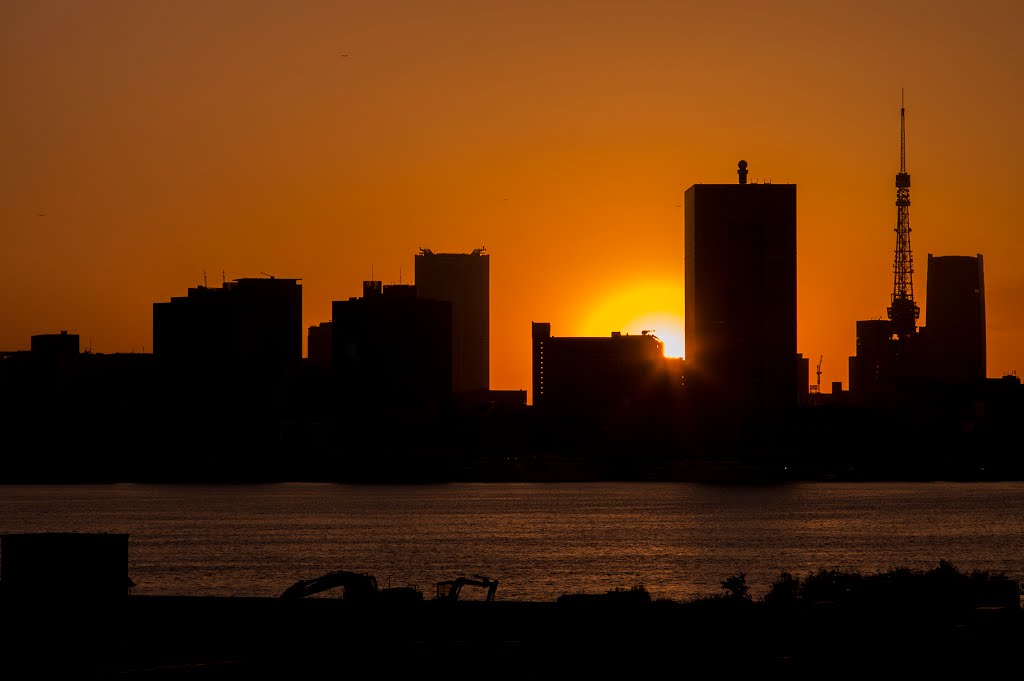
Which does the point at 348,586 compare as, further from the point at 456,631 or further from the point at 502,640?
the point at 456,631

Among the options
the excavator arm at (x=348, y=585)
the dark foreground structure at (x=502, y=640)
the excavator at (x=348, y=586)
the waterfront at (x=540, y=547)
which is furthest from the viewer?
the waterfront at (x=540, y=547)

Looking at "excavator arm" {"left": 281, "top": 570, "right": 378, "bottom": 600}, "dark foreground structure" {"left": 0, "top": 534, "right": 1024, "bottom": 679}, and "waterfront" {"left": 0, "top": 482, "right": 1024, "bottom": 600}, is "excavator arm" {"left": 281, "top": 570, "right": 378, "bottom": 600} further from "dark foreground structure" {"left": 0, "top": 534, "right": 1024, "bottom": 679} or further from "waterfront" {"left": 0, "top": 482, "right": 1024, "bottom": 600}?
"waterfront" {"left": 0, "top": 482, "right": 1024, "bottom": 600}

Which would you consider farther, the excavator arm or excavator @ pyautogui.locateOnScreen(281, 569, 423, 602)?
the excavator arm

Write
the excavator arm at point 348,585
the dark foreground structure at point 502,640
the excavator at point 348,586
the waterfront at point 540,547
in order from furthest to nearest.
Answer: the waterfront at point 540,547 < the excavator arm at point 348,585 < the excavator at point 348,586 < the dark foreground structure at point 502,640

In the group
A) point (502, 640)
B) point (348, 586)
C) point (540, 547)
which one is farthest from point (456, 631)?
point (540, 547)

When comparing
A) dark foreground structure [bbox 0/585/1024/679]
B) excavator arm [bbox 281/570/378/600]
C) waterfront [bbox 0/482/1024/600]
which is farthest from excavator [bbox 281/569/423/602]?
waterfront [bbox 0/482/1024/600]

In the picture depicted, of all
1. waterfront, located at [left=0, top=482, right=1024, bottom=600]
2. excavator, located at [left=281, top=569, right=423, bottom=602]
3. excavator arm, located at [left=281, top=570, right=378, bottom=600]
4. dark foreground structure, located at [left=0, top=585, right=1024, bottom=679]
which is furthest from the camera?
waterfront, located at [left=0, top=482, right=1024, bottom=600]

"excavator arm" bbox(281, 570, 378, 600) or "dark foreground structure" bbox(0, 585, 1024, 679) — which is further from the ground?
"excavator arm" bbox(281, 570, 378, 600)

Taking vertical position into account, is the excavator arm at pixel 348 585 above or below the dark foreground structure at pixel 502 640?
above

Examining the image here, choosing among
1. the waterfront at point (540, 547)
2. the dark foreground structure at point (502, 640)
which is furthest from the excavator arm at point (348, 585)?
the waterfront at point (540, 547)

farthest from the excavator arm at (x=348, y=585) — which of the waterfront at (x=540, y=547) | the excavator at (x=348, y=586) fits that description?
the waterfront at (x=540, y=547)

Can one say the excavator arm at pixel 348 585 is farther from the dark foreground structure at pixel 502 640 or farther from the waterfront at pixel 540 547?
the waterfront at pixel 540 547

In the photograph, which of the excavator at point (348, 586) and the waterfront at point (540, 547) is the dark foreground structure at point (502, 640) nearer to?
the excavator at point (348, 586)

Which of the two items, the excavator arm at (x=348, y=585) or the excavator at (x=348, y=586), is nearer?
the excavator at (x=348, y=586)
